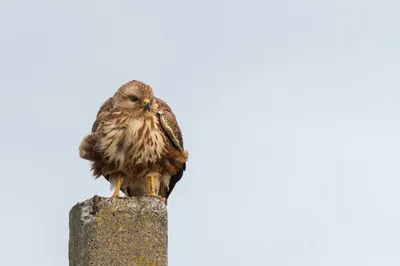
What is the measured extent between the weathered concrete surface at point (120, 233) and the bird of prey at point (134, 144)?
10.2 feet

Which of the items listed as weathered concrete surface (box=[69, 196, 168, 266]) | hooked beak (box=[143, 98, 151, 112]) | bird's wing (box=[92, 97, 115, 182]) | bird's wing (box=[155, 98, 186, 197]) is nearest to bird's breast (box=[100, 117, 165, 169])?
hooked beak (box=[143, 98, 151, 112])

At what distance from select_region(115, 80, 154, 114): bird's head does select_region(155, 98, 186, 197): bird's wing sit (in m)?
0.25

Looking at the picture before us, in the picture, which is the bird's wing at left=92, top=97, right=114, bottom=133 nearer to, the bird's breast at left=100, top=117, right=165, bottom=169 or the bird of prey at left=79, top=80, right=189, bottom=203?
the bird of prey at left=79, top=80, right=189, bottom=203

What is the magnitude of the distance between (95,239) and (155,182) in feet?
12.3

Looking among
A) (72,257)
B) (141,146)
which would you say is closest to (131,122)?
(141,146)

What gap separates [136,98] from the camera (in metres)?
8.79

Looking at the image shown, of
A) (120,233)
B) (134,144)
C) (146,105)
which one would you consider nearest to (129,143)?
(134,144)

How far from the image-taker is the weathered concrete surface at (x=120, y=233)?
510 cm

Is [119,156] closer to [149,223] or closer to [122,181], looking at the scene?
[122,181]

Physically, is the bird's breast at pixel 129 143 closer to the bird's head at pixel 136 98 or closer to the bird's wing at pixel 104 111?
→ the bird's head at pixel 136 98

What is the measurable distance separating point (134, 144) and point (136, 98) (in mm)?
540

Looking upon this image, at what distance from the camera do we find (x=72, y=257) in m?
5.34

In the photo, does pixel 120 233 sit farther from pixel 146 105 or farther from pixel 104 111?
pixel 104 111

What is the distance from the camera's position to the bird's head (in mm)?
8789
